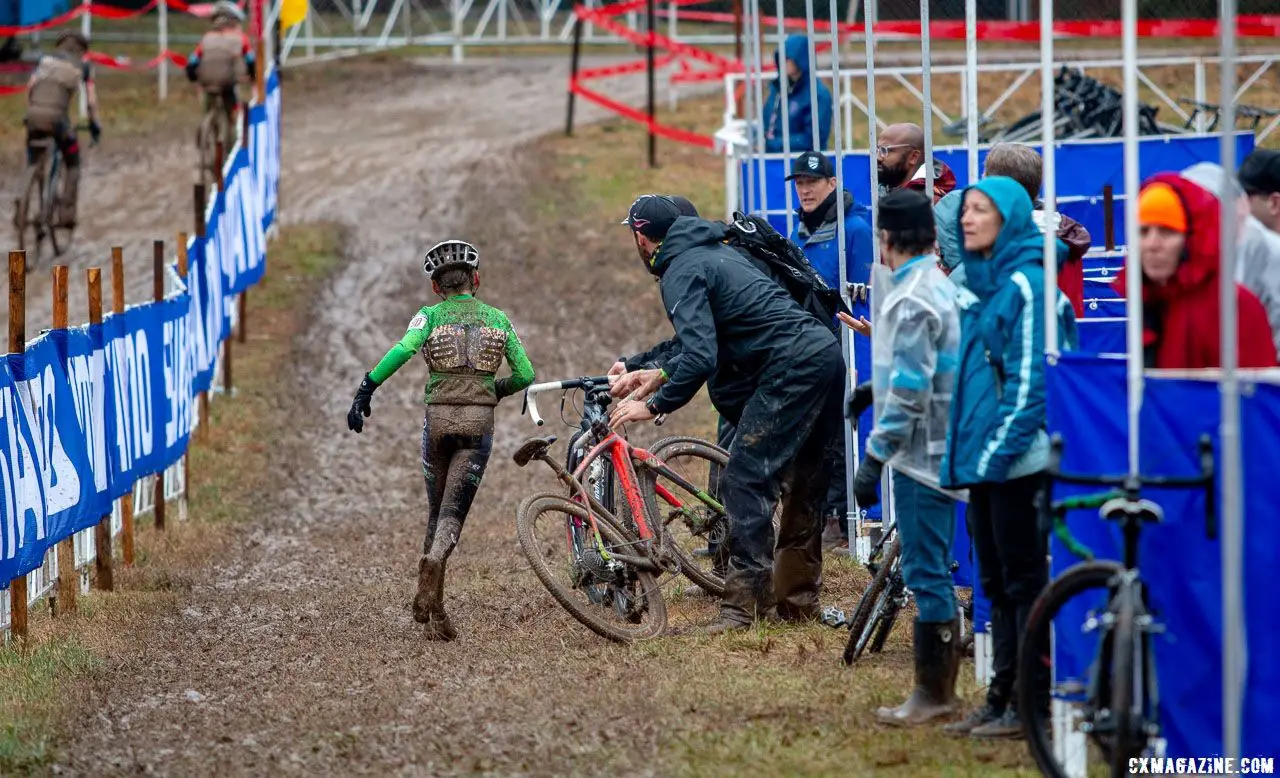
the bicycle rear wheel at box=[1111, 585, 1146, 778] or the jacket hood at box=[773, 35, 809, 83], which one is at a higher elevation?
the jacket hood at box=[773, 35, 809, 83]

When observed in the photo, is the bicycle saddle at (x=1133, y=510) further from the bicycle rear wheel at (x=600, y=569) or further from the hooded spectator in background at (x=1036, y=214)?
the bicycle rear wheel at (x=600, y=569)

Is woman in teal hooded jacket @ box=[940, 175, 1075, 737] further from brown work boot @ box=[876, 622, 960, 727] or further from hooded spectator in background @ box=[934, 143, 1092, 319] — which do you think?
hooded spectator in background @ box=[934, 143, 1092, 319]

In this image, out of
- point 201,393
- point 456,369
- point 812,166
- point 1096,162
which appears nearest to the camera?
point 456,369

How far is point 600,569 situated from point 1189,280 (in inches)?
158

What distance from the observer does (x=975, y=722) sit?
260 inches

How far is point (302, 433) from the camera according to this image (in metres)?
15.7

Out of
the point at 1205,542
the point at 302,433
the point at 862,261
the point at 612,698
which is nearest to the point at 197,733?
the point at 612,698

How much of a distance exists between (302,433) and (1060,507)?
10913 mm

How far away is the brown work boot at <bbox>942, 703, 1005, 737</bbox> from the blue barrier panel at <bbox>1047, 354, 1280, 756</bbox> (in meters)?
0.80

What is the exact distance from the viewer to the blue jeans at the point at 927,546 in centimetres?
678

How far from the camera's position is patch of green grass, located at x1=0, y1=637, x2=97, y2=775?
6719mm

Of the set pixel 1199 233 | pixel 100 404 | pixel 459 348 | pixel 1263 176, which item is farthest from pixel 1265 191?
pixel 100 404

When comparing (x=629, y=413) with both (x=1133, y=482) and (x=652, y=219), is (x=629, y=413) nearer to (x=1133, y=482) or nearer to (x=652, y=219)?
(x=652, y=219)

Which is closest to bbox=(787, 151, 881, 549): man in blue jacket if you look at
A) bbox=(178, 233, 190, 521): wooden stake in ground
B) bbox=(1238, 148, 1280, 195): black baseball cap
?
bbox=(1238, 148, 1280, 195): black baseball cap
